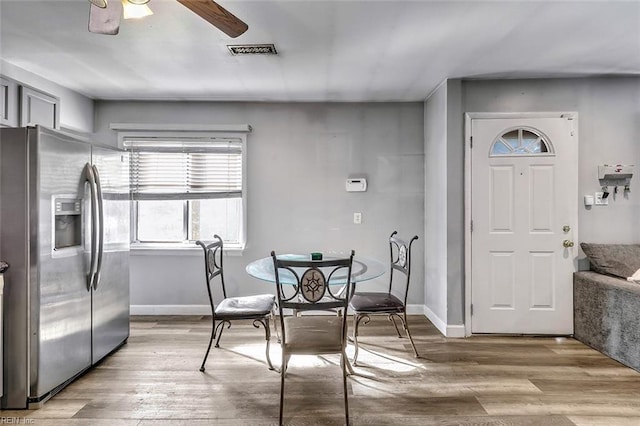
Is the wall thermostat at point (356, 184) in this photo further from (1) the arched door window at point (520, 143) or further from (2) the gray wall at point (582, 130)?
(1) the arched door window at point (520, 143)

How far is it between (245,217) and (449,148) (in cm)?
226

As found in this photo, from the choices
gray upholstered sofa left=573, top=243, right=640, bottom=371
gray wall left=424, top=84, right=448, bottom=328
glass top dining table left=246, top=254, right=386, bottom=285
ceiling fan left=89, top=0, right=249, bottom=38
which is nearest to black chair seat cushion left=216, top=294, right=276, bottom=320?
glass top dining table left=246, top=254, right=386, bottom=285

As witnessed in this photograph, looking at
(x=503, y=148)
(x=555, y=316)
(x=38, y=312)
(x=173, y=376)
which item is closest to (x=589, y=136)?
(x=503, y=148)

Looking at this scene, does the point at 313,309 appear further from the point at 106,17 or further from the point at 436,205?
the point at 436,205

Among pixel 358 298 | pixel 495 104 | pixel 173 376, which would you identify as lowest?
pixel 173 376

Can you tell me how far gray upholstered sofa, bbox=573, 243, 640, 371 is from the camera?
278cm

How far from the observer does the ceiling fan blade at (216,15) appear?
1.62 metres

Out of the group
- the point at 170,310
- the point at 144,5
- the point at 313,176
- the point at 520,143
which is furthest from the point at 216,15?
the point at 170,310

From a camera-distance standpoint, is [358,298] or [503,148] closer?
[358,298]


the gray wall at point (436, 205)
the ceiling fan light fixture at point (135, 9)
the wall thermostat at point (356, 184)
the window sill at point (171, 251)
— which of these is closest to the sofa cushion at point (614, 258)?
the gray wall at point (436, 205)

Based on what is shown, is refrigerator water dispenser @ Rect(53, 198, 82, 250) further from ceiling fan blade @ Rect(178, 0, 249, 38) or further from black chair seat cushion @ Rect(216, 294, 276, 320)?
ceiling fan blade @ Rect(178, 0, 249, 38)

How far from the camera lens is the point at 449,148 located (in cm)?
348

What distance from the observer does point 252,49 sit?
275cm

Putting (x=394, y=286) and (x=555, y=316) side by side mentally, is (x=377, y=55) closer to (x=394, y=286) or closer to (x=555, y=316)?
(x=394, y=286)
